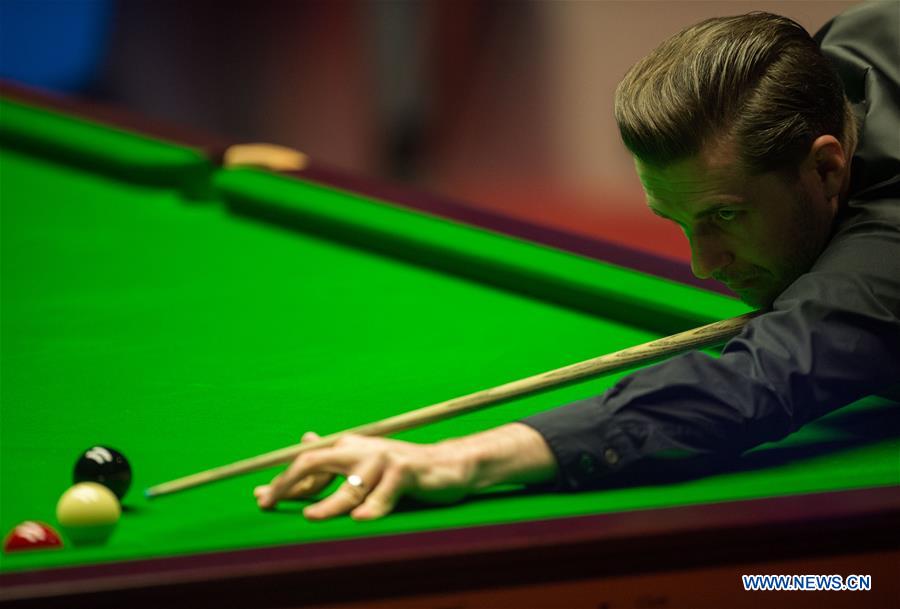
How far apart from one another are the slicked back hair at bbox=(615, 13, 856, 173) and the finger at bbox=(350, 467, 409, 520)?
64 centimetres

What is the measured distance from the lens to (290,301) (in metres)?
2.85

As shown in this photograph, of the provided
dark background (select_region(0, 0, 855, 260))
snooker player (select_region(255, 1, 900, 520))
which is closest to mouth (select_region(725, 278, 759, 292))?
snooker player (select_region(255, 1, 900, 520))

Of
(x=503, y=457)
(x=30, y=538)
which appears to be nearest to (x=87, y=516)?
(x=30, y=538)

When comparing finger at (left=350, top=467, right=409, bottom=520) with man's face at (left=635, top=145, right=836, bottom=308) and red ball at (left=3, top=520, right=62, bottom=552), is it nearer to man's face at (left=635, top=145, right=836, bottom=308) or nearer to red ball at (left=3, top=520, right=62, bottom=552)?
red ball at (left=3, top=520, right=62, bottom=552)

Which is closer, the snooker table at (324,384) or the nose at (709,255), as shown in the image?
the snooker table at (324,384)

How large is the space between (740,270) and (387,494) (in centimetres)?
72

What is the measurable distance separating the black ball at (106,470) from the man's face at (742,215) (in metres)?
0.87

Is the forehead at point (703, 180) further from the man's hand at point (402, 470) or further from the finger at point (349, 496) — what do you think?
the finger at point (349, 496)

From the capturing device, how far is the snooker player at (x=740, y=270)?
1.71 m

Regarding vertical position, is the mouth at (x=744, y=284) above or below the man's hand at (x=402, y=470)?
above

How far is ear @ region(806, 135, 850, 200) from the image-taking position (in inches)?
77.7

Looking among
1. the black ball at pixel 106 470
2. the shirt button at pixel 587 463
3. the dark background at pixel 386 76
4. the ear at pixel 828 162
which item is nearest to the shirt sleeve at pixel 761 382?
the shirt button at pixel 587 463

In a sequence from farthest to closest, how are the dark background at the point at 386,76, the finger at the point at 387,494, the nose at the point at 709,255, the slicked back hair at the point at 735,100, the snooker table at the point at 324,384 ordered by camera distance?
the dark background at the point at 386,76 → the nose at the point at 709,255 → the slicked back hair at the point at 735,100 → the finger at the point at 387,494 → the snooker table at the point at 324,384

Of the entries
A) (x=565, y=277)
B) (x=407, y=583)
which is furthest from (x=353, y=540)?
(x=565, y=277)
